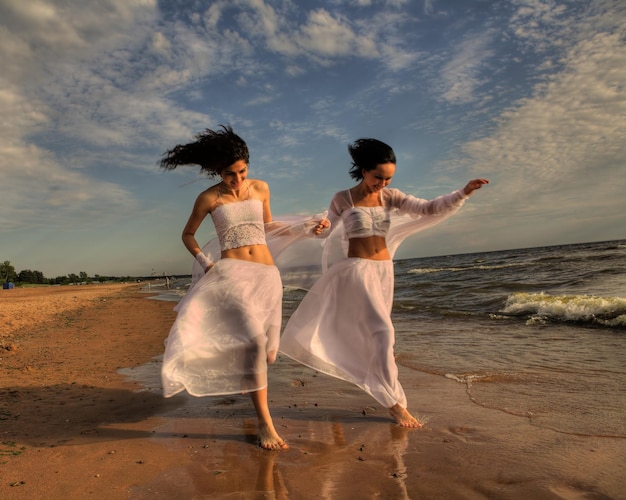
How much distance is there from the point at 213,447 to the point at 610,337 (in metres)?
6.78

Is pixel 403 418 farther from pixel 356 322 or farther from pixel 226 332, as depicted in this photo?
pixel 226 332

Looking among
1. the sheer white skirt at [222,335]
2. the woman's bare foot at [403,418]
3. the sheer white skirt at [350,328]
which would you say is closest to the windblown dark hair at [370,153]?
the sheer white skirt at [350,328]

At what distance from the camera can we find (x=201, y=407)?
4.51 meters

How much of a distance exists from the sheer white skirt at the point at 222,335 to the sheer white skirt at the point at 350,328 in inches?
22.4

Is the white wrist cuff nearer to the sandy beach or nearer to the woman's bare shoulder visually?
the woman's bare shoulder

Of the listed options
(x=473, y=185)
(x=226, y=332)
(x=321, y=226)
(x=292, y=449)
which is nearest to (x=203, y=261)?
(x=226, y=332)

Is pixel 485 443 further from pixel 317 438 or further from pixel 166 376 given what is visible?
pixel 166 376

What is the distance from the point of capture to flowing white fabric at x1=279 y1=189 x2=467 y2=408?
4.05 m

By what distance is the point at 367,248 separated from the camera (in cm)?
442

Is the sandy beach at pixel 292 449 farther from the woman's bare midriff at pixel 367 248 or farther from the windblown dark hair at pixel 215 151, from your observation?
the windblown dark hair at pixel 215 151

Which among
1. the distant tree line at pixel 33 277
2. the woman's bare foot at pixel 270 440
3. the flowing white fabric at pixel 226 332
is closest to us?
the woman's bare foot at pixel 270 440

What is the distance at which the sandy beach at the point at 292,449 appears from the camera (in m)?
2.71

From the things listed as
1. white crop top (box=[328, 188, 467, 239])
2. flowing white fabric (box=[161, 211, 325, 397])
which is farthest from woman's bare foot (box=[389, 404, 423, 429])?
white crop top (box=[328, 188, 467, 239])

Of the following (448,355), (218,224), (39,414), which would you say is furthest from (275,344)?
(448,355)
